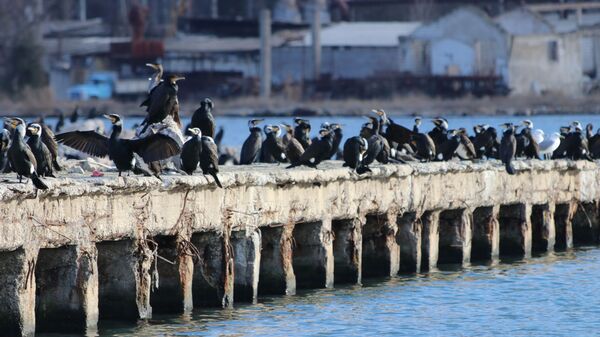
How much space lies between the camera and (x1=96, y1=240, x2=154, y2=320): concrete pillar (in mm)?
20094

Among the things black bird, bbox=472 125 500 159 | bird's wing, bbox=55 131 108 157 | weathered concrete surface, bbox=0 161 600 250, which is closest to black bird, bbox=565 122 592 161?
weathered concrete surface, bbox=0 161 600 250

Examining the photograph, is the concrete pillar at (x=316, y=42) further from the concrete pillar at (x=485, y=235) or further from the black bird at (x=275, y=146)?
the concrete pillar at (x=485, y=235)

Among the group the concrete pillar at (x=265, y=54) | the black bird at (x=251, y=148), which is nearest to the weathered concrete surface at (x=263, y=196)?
the black bird at (x=251, y=148)

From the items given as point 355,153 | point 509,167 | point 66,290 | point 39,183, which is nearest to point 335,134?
point 509,167

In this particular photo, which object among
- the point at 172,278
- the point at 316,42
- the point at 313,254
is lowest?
the point at 172,278

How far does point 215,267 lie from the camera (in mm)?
21594

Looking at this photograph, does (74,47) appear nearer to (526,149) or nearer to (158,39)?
(158,39)

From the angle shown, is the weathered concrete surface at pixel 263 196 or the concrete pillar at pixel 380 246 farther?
the concrete pillar at pixel 380 246

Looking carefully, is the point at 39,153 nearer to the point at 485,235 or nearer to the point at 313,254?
the point at 313,254

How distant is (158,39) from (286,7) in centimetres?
1704

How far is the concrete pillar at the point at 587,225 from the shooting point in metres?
31.4

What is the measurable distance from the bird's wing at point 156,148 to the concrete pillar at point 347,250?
4436 millimetres

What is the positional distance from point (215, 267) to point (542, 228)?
9.78 meters

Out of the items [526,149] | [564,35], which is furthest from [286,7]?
[526,149]
